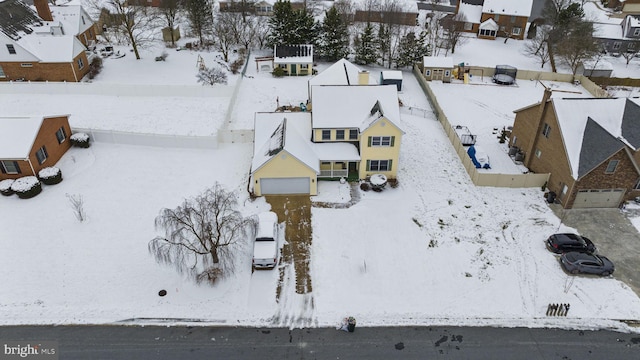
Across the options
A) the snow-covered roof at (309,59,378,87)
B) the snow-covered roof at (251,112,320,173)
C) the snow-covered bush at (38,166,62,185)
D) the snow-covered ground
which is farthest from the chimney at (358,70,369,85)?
the snow-covered bush at (38,166,62,185)

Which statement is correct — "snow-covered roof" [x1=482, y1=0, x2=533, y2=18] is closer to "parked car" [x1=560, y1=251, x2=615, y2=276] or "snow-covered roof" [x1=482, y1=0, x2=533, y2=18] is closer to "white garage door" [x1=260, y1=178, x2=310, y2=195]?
"white garage door" [x1=260, y1=178, x2=310, y2=195]

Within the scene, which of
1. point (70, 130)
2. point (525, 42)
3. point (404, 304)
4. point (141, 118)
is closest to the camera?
point (404, 304)

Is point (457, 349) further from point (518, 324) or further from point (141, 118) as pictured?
point (141, 118)

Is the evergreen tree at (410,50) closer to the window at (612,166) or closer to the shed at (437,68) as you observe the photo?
the shed at (437,68)

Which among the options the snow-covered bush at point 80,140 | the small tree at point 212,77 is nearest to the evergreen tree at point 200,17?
the small tree at point 212,77

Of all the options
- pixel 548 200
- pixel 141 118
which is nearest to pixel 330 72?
pixel 141 118

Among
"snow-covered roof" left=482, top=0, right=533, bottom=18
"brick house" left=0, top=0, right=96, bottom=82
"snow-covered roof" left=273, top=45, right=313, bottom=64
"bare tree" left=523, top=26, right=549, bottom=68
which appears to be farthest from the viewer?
"snow-covered roof" left=482, top=0, right=533, bottom=18
